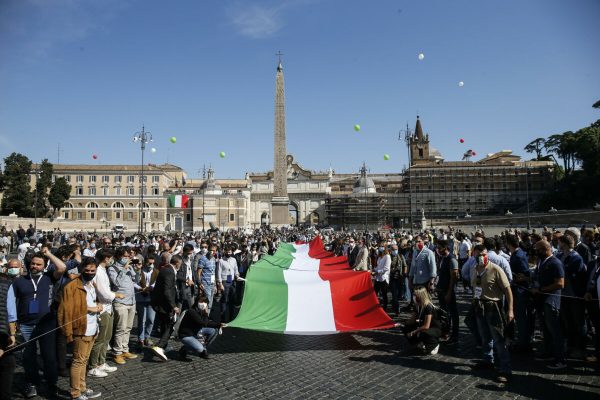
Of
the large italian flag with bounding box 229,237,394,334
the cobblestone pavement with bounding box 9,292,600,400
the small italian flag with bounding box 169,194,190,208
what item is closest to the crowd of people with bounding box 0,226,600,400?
the cobblestone pavement with bounding box 9,292,600,400

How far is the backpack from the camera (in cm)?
686

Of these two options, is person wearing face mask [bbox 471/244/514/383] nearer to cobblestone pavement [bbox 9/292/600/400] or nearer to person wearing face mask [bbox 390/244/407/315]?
cobblestone pavement [bbox 9/292/600/400]

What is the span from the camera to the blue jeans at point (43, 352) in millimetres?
5016

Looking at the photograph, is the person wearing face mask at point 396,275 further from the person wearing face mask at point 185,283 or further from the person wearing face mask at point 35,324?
the person wearing face mask at point 35,324

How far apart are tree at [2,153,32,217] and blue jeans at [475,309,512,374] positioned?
58841 mm

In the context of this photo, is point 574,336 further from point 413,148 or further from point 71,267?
point 413,148

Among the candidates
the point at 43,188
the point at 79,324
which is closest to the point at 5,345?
the point at 79,324

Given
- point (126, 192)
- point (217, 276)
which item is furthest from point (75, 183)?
point (217, 276)

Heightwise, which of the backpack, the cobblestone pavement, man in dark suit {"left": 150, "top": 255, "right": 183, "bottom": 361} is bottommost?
the cobblestone pavement

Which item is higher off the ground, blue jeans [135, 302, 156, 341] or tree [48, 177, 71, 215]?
tree [48, 177, 71, 215]

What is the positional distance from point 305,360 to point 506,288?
3.12 meters

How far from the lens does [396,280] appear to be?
988 cm

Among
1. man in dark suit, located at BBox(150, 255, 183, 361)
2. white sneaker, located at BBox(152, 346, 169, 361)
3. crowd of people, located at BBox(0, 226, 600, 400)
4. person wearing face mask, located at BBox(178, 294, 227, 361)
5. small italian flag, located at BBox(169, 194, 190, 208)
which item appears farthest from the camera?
small italian flag, located at BBox(169, 194, 190, 208)

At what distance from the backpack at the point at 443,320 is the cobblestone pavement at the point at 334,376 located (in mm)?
280
